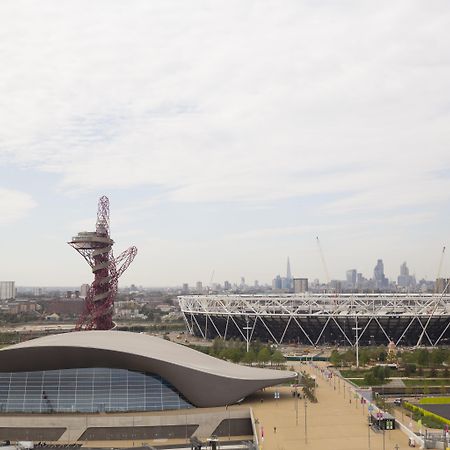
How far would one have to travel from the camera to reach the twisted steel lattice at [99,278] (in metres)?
86.2

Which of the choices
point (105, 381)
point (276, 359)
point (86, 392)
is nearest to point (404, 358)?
point (276, 359)

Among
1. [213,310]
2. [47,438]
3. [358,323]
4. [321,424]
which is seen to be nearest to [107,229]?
[213,310]

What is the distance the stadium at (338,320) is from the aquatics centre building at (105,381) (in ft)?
174

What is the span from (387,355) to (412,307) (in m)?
23.5

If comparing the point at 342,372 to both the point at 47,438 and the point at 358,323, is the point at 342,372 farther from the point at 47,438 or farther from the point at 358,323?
the point at 47,438

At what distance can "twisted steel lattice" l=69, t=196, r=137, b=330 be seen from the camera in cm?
8619

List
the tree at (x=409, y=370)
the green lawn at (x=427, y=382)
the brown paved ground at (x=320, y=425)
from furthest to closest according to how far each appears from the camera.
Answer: the tree at (x=409, y=370) < the green lawn at (x=427, y=382) < the brown paved ground at (x=320, y=425)

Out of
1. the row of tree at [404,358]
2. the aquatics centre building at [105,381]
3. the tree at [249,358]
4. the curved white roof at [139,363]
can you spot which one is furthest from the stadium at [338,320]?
the aquatics centre building at [105,381]

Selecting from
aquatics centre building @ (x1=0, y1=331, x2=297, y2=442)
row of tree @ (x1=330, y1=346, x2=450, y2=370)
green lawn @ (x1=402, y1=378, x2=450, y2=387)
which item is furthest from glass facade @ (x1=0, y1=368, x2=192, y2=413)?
row of tree @ (x1=330, y1=346, x2=450, y2=370)

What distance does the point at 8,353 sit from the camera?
1844 inches

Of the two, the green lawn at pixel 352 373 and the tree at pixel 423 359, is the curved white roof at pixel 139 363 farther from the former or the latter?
the tree at pixel 423 359

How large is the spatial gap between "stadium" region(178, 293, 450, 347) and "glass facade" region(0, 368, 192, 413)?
5476 centimetres

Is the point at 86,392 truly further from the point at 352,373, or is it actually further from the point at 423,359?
the point at 423,359

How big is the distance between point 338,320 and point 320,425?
6086 centimetres
